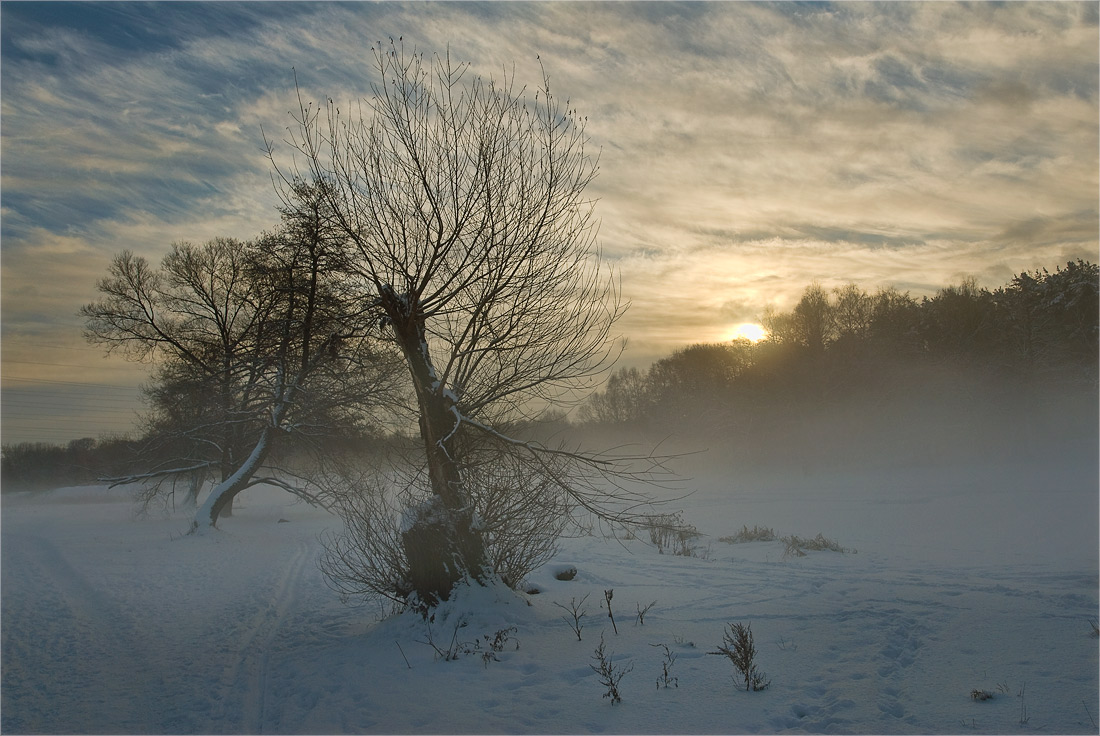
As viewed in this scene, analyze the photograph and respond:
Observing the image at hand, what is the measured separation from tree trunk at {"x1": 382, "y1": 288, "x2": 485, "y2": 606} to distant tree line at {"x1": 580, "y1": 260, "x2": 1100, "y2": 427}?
25881 millimetres

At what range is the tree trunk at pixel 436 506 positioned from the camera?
26.0ft

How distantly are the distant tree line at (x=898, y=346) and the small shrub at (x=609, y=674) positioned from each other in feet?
89.8

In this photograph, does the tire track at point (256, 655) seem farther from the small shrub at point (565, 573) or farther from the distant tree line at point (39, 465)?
the distant tree line at point (39, 465)

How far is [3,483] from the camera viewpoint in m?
→ 52.6

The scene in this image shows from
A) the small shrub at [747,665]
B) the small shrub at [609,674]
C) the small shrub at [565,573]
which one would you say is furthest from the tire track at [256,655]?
the small shrub at [565,573]

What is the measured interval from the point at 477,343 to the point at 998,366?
44213 millimetres

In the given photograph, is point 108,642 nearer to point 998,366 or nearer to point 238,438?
point 238,438

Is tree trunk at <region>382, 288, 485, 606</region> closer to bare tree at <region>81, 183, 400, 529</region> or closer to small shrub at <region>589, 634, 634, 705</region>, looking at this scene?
small shrub at <region>589, 634, 634, 705</region>

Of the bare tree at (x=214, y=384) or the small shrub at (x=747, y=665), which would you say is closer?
the small shrub at (x=747, y=665)

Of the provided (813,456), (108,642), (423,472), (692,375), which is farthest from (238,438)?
(692,375)

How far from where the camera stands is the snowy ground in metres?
5.34

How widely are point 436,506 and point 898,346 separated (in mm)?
46125

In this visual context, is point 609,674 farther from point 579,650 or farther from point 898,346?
point 898,346

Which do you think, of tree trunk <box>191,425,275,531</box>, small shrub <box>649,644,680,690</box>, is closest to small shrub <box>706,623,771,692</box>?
small shrub <box>649,644,680,690</box>
